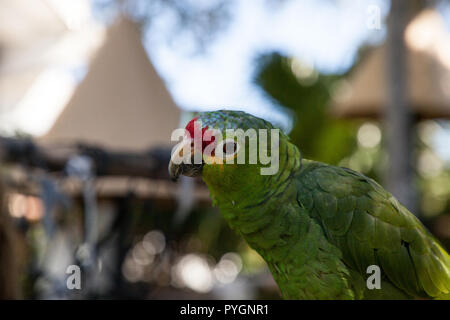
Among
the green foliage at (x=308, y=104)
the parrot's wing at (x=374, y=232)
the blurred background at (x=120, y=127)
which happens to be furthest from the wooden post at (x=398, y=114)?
the parrot's wing at (x=374, y=232)

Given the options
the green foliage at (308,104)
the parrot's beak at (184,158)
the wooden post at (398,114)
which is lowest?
the parrot's beak at (184,158)

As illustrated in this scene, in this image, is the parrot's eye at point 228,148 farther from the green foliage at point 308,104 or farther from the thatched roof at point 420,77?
the green foliage at point 308,104

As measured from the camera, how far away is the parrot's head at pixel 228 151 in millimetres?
603

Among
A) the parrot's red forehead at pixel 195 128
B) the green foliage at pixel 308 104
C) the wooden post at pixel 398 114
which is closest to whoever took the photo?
the parrot's red forehead at pixel 195 128

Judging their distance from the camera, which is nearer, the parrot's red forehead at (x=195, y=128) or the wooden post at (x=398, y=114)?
the parrot's red forehead at (x=195, y=128)

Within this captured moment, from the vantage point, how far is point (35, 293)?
1225mm

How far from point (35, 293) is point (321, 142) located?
2847 mm

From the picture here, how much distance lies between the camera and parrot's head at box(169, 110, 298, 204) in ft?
1.98

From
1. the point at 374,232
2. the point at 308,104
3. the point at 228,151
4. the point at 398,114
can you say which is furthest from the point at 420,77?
the point at 228,151

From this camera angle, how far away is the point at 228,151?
62cm

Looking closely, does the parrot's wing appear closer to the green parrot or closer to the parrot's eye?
the green parrot

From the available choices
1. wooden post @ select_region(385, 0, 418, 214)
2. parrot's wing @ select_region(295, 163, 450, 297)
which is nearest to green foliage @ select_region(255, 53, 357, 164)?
wooden post @ select_region(385, 0, 418, 214)

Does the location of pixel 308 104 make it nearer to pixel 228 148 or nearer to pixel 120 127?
pixel 120 127

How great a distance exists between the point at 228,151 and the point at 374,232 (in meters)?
0.28
